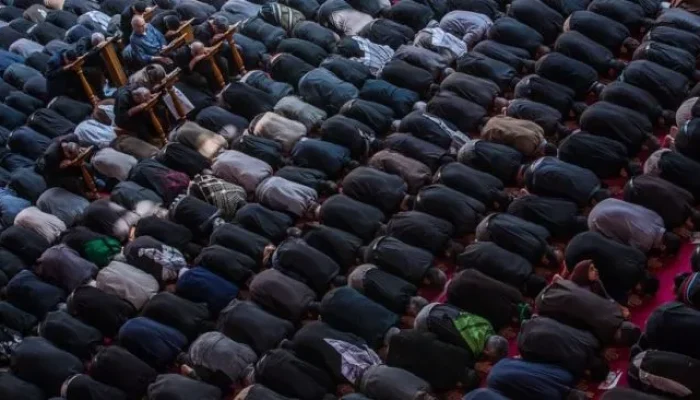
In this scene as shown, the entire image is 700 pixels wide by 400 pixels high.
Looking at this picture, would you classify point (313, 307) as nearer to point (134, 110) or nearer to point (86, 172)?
point (86, 172)

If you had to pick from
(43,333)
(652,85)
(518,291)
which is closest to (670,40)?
(652,85)

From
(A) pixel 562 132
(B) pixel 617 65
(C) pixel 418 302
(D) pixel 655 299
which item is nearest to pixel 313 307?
(C) pixel 418 302

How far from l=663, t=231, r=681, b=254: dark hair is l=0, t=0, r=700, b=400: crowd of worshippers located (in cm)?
2

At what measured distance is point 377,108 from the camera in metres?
11.2

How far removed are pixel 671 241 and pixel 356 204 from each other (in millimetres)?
2932

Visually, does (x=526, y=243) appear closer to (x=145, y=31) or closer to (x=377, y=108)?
(x=377, y=108)

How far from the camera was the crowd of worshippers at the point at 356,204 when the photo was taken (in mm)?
8711

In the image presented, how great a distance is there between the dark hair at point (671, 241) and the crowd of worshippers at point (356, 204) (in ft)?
0.07

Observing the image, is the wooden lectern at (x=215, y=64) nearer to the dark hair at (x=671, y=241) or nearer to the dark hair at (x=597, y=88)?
the dark hair at (x=597, y=88)

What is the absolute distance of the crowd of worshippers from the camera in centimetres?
871

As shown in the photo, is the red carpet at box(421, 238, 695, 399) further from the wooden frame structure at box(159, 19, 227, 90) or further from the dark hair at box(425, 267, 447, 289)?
the wooden frame structure at box(159, 19, 227, 90)

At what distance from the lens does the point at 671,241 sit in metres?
9.13

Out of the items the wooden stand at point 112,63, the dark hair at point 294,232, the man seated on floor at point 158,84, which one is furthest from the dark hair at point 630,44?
the wooden stand at point 112,63

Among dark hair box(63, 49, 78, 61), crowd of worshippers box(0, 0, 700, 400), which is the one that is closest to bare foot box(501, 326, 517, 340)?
crowd of worshippers box(0, 0, 700, 400)
